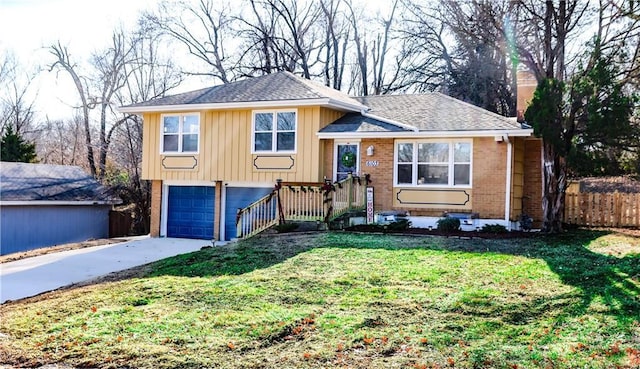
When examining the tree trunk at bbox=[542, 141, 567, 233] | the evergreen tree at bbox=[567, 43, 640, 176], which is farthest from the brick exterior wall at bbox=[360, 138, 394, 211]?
the evergreen tree at bbox=[567, 43, 640, 176]

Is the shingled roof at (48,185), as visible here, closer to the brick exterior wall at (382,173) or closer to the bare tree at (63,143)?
the bare tree at (63,143)

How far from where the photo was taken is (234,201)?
1953 centimetres

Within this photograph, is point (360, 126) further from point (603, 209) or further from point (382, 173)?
point (603, 209)

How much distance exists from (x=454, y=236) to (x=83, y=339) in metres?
9.75

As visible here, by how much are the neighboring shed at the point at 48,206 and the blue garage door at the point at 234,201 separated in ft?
27.7

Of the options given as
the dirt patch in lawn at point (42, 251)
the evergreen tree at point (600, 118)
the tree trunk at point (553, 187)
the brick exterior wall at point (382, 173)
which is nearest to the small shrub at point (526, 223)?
the tree trunk at point (553, 187)

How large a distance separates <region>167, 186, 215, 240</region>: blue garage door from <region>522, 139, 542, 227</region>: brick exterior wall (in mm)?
10030

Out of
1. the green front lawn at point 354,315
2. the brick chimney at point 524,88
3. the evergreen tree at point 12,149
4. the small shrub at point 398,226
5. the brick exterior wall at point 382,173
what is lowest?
the green front lawn at point 354,315

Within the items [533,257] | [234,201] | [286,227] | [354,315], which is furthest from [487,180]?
[354,315]

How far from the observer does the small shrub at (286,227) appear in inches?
640

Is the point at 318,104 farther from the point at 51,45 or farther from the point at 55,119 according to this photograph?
the point at 55,119

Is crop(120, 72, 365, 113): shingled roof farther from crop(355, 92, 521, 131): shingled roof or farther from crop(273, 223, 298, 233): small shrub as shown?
crop(273, 223, 298, 233): small shrub

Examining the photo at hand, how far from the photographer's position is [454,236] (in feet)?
48.4

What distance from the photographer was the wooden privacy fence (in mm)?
17297
